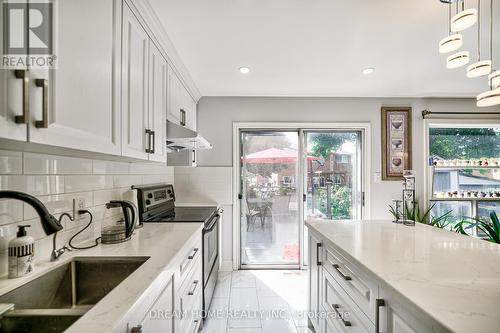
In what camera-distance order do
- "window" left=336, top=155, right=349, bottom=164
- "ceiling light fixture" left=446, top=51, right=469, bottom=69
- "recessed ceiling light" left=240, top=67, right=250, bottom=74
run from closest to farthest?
"ceiling light fixture" left=446, top=51, right=469, bottom=69
"recessed ceiling light" left=240, top=67, right=250, bottom=74
"window" left=336, top=155, right=349, bottom=164

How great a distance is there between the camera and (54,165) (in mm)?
1207

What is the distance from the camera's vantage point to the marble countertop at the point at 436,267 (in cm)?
68

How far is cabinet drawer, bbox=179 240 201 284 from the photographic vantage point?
1.43m

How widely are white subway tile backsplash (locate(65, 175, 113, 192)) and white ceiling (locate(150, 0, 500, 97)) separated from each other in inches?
46.1

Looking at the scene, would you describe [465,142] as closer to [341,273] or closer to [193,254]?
[341,273]

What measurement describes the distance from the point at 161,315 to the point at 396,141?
359cm

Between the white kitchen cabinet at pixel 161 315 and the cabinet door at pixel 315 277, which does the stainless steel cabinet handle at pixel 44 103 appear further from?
the cabinet door at pixel 315 277

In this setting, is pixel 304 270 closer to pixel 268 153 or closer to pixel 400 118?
pixel 268 153

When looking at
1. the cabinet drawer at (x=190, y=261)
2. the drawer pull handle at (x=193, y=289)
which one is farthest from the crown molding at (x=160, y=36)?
the drawer pull handle at (x=193, y=289)

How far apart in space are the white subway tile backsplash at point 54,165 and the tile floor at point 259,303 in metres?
1.67

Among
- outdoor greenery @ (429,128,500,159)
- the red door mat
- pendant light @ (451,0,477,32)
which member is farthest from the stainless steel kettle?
outdoor greenery @ (429,128,500,159)

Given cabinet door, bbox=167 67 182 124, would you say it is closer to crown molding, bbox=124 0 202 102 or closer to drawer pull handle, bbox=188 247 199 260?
crown molding, bbox=124 0 202 102

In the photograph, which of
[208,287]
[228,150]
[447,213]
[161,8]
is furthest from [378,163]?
[161,8]

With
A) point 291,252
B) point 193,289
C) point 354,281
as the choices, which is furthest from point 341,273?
point 291,252
